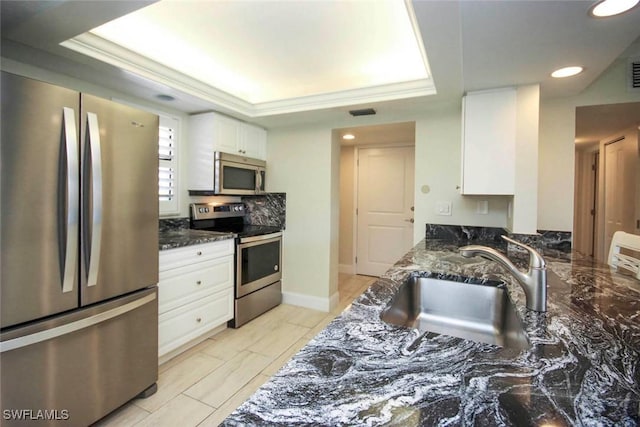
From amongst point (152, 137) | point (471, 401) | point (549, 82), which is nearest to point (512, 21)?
point (549, 82)

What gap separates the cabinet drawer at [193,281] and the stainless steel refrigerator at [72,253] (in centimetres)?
34

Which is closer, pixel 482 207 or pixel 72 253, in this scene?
pixel 72 253

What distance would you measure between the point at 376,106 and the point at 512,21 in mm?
1390

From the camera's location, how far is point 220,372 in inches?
84.8

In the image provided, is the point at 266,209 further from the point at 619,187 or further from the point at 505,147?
the point at 619,187

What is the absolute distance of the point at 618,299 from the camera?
1.13 meters

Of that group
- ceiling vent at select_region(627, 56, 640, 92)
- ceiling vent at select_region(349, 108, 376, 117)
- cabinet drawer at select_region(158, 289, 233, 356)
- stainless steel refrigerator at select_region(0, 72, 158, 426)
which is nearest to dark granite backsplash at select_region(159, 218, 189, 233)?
cabinet drawer at select_region(158, 289, 233, 356)

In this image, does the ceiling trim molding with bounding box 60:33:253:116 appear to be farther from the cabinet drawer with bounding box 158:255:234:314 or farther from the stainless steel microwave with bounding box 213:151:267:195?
the cabinet drawer with bounding box 158:255:234:314

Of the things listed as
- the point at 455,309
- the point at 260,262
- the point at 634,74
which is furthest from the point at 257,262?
the point at 634,74

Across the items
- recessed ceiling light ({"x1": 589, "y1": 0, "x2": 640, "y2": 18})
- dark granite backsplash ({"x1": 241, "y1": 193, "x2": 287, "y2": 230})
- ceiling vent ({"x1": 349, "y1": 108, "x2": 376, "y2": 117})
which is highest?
ceiling vent ({"x1": 349, "y1": 108, "x2": 376, "y2": 117})

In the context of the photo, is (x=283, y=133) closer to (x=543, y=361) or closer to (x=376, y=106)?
(x=376, y=106)

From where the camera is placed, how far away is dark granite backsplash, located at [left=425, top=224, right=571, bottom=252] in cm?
211

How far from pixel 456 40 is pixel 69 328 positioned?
235 cm

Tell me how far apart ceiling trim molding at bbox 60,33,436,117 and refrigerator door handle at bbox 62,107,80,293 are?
65cm
